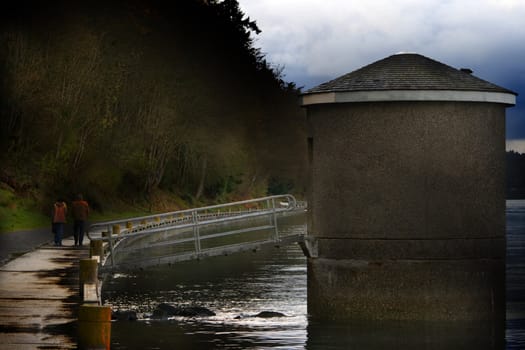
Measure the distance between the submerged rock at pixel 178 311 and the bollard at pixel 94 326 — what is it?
31.0ft

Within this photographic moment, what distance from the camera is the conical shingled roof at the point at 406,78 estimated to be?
2270cm

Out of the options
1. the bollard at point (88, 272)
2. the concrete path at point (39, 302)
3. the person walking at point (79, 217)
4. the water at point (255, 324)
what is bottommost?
the water at point (255, 324)

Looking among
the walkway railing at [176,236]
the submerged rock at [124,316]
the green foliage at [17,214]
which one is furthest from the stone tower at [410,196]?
the green foliage at [17,214]

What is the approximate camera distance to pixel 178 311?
25.0 m

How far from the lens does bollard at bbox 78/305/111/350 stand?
14844 mm

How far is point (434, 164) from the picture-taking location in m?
22.8

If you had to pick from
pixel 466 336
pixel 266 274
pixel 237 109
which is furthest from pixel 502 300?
pixel 237 109

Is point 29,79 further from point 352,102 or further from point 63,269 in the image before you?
point 352,102

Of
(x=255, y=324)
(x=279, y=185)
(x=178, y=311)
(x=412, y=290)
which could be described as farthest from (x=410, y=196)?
(x=279, y=185)

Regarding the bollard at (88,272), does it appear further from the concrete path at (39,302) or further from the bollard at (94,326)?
the bollard at (94,326)

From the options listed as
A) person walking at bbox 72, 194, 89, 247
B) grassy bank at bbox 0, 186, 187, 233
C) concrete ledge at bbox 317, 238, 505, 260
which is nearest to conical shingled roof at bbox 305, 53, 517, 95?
concrete ledge at bbox 317, 238, 505, 260

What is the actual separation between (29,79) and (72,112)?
196 inches

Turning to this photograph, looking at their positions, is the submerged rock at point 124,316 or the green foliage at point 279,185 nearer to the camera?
the submerged rock at point 124,316

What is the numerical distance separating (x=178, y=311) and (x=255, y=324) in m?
2.25
